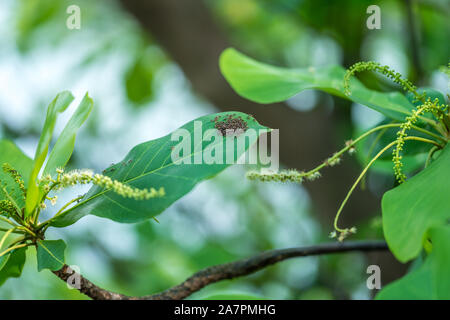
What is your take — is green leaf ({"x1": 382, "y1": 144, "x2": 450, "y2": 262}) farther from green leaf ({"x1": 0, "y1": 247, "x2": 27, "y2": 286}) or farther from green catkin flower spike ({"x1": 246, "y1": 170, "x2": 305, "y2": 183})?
green leaf ({"x1": 0, "y1": 247, "x2": 27, "y2": 286})

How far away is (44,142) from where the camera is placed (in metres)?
0.50

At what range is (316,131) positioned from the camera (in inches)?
68.7

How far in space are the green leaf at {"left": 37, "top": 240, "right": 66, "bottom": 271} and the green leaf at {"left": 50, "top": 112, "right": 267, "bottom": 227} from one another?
2 cm

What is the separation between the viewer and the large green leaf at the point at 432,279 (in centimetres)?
41

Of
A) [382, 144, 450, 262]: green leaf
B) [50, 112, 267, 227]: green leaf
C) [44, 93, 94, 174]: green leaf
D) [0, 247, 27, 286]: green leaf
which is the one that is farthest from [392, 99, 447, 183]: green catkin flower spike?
[0, 247, 27, 286]: green leaf

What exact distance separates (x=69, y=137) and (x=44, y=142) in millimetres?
36

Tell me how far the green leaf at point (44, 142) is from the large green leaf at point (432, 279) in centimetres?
37

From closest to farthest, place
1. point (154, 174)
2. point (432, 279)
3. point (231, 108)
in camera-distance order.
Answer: point (432, 279), point (154, 174), point (231, 108)

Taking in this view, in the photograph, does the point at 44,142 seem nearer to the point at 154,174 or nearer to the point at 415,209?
the point at 154,174

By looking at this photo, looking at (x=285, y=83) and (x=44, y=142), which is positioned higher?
(x=285, y=83)

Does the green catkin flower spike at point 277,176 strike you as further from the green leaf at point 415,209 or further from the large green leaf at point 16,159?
the large green leaf at point 16,159

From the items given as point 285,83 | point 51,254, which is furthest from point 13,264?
point 285,83

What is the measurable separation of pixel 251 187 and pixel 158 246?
1.97ft

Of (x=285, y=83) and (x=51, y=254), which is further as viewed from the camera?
(x=285, y=83)
